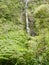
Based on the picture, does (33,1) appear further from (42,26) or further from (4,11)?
(42,26)

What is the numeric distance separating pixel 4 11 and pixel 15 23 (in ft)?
2.44

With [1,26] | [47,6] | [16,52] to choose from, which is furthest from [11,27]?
[16,52]

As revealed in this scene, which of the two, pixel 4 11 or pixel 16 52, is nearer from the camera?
pixel 16 52

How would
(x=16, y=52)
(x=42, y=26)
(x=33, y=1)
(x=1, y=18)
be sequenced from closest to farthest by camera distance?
(x=16, y=52) < (x=42, y=26) < (x=1, y=18) < (x=33, y=1)

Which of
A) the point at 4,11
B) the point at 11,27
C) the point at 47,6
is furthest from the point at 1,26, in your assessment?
the point at 47,6

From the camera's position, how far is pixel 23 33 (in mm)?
7949

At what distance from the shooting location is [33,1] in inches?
400

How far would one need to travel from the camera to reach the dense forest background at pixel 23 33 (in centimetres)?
633

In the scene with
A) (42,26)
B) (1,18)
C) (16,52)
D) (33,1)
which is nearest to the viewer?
(16,52)

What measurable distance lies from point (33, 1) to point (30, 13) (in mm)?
1091

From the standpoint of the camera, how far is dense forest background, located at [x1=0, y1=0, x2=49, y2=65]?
633cm

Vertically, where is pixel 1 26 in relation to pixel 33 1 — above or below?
below

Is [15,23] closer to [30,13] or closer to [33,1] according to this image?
[30,13]

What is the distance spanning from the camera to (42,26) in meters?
8.20
